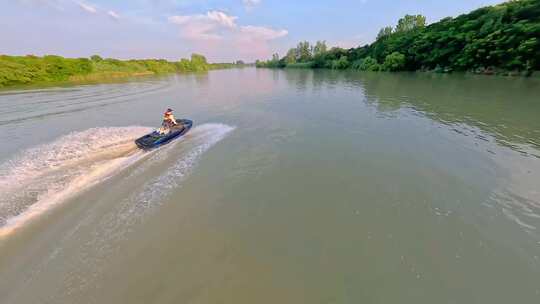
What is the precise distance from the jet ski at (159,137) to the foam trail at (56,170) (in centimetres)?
42

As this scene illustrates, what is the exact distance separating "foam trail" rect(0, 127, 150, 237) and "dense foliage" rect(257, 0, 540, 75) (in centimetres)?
5338

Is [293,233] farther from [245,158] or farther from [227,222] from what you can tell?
[245,158]

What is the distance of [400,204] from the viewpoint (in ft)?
21.2

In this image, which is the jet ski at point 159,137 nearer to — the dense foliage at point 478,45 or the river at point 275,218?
the river at point 275,218

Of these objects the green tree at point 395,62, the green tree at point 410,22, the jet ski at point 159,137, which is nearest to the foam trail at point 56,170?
the jet ski at point 159,137

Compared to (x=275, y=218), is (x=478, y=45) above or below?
above

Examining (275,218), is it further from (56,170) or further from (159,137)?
(56,170)

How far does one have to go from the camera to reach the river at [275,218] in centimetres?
419

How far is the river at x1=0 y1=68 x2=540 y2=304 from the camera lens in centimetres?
419

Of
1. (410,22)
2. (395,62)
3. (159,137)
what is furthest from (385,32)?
(159,137)

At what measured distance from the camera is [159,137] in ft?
36.4

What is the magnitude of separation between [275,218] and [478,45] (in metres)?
56.3

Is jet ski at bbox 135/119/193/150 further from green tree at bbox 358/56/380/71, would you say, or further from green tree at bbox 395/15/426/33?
green tree at bbox 395/15/426/33

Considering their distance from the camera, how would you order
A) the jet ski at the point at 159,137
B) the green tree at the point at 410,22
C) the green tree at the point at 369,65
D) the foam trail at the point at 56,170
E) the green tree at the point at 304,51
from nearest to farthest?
1. the foam trail at the point at 56,170
2. the jet ski at the point at 159,137
3. the green tree at the point at 369,65
4. the green tree at the point at 410,22
5. the green tree at the point at 304,51
